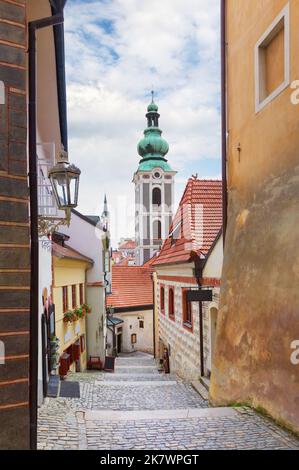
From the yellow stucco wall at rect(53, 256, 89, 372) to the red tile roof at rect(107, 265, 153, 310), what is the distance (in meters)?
11.8

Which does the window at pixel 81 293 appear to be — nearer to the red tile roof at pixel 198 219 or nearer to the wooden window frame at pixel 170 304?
the wooden window frame at pixel 170 304

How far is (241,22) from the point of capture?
850cm

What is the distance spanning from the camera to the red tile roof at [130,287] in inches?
1181

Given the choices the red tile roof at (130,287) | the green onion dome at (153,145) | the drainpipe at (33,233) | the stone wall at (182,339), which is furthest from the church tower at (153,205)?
the drainpipe at (33,233)

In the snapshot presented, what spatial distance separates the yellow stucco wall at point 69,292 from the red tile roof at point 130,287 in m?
11.8

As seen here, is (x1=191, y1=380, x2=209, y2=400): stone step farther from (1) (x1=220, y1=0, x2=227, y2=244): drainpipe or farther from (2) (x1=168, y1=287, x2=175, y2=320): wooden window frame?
(2) (x1=168, y1=287, x2=175, y2=320): wooden window frame

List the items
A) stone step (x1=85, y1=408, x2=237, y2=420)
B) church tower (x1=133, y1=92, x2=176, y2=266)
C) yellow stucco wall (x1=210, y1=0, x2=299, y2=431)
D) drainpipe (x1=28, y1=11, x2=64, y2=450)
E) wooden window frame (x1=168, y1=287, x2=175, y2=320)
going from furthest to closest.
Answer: church tower (x1=133, y1=92, x2=176, y2=266)
wooden window frame (x1=168, y1=287, x2=175, y2=320)
stone step (x1=85, y1=408, x2=237, y2=420)
yellow stucco wall (x1=210, y1=0, x2=299, y2=431)
drainpipe (x1=28, y1=11, x2=64, y2=450)

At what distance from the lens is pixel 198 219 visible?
12.9 meters

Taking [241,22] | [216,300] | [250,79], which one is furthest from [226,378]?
[241,22]

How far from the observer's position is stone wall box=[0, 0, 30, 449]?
413 cm

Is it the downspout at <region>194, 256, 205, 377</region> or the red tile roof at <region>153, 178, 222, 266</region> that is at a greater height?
the red tile roof at <region>153, 178, 222, 266</region>

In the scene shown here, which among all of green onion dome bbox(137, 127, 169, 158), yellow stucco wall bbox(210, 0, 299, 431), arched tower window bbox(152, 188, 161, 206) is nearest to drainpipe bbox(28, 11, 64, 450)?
yellow stucco wall bbox(210, 0, 299, 431)

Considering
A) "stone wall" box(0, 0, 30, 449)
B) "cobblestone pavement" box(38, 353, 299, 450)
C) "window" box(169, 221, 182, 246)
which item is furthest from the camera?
"window" box(169, 221, 182, 246)

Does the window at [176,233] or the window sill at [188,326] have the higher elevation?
the window at [176,233]
